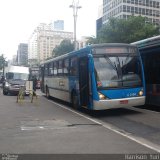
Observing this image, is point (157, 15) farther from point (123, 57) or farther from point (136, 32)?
point (123, 57)

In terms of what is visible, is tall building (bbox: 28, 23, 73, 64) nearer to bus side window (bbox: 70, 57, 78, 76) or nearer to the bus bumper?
bus side window (bbox: 70, 57, 78, 76)

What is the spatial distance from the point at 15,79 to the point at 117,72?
18.7m

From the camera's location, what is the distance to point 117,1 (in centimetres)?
11481

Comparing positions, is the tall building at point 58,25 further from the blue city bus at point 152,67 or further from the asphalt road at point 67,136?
the asphalt road at point 67,136

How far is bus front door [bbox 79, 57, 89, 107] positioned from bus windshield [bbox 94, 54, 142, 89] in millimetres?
772

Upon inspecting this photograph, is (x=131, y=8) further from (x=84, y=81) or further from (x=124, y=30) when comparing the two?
(x=84, y=81)

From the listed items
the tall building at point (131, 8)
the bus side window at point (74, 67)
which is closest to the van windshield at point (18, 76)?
the bus side window at point (74, 67)

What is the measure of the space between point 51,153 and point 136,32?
127 ft

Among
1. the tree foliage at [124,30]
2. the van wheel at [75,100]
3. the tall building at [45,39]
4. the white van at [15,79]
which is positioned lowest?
the van wheel at [75,100]

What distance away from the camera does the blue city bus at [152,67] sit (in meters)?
15.5

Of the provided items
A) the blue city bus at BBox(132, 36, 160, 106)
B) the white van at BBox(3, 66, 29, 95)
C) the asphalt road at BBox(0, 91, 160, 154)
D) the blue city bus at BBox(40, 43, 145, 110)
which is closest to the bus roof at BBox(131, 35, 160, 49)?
the blue city bus at BBox(132, 36, 160, 106)

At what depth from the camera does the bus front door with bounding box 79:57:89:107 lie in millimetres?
14984

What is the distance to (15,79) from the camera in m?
31.6

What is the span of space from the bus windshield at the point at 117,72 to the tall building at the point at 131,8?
9864 cm
